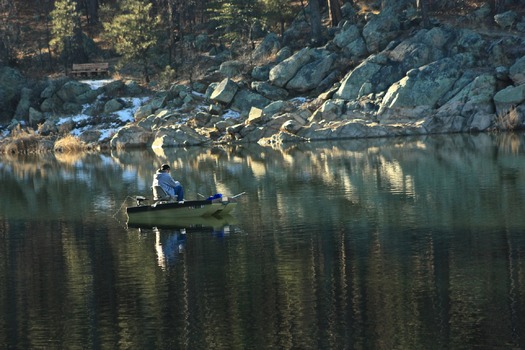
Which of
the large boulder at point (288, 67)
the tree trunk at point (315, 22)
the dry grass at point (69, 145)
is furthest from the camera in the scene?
the tree trunk at point (315, 22)

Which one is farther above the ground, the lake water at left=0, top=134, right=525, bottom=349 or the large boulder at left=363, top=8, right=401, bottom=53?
the large boulder at left=363, top=8, right=401, bottom=53

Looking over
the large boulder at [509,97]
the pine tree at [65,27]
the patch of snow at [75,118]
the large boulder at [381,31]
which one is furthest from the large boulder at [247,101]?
the pine tree at [65,27]

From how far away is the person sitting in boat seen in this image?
34.8m

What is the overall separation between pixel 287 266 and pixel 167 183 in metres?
11.6

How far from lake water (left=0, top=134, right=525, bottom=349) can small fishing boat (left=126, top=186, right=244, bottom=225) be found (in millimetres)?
505

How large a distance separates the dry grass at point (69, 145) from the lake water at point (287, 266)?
112 ft

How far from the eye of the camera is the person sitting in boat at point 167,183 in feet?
114

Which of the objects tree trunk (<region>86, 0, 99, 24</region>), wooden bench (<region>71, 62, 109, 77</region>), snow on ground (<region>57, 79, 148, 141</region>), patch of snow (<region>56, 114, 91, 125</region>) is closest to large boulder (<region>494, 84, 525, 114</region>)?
snow on ground (<region>57, 79, 148, 141</region>)

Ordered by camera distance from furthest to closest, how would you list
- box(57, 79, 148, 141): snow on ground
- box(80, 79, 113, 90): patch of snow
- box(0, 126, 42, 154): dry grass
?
box(80, 79, 113, 90): patch of snow < box(0, 126, 42, 154): dry grass < box(57, 79, 148, 141): snow on ground

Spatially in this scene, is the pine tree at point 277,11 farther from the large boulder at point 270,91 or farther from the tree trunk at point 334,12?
the large boulder at point 270,91

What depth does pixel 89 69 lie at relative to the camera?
9650cm

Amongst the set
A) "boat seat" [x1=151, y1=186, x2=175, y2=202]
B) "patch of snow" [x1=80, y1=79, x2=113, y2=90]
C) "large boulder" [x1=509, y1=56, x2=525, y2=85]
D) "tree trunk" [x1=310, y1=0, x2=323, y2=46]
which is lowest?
"boat seat" [x1=151, y1=186, x2=175, y2=202]

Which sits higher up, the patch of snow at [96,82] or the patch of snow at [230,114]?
the patch of snow at [96,82]

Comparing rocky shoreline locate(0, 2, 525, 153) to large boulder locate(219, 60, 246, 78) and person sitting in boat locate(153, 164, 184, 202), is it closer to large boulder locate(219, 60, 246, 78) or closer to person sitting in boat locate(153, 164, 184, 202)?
large boulder locate(219, 60, 246, 78)
